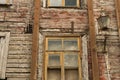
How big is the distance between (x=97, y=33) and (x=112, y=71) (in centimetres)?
146

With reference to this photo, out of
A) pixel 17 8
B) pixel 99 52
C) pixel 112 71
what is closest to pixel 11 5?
pixel 17 8

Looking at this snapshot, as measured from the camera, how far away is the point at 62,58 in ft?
29.8

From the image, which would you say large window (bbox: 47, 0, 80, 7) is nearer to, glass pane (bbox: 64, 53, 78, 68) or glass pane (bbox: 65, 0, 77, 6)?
glass pane (bbox: 65, 0, 77, 6)

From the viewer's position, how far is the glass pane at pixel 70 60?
29.6 ft

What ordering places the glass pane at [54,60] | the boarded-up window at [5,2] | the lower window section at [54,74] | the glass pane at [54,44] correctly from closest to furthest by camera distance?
the lower window section at [54,74]
the glass pane at [54,60]
the glass pane at [54,44]
the boarded-up window at [5,2]

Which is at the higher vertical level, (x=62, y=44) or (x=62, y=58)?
(x=62, y=44)

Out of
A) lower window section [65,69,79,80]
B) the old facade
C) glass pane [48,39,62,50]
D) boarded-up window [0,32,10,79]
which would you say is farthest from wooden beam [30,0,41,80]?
lower window section [65,69,79,80]

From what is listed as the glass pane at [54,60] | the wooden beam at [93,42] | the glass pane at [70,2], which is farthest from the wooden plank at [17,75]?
the glass pane at [70,2]

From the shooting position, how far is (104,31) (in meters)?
9.62

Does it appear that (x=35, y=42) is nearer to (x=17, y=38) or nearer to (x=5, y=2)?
(x=17, y=38)

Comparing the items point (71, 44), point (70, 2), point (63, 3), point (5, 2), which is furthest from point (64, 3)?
point (5, 2)

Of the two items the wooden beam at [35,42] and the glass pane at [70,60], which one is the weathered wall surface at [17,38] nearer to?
the wooden beam at [35,42]

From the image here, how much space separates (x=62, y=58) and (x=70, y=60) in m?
0.27

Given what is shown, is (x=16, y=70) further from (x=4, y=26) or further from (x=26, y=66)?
(x=4, y=26)
